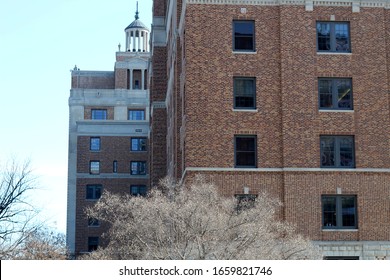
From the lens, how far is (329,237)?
41.9m

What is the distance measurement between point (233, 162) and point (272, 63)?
19.8 ft

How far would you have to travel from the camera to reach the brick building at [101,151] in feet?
286

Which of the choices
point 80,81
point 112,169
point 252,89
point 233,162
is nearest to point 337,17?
point 252,89

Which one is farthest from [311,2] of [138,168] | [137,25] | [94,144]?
[137,25]

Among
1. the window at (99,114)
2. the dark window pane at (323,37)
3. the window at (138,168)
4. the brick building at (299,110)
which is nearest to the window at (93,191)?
the window at (138,168)

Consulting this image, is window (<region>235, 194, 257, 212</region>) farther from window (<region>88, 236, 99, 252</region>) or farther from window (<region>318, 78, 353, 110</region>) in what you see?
window (<region>88, 236, 99, 252</region>)

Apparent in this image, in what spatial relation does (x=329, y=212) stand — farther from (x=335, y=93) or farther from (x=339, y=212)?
(x=335, y=93)

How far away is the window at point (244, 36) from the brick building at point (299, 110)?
0.06 m

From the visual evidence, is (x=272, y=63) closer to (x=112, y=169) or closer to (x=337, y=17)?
(x=337, y=17)

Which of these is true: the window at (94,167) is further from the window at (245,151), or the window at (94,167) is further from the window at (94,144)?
the window at (245,151)

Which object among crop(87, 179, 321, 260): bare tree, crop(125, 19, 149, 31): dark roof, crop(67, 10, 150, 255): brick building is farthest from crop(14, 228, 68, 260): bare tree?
crop(125, 19, 149, 31): dark roof

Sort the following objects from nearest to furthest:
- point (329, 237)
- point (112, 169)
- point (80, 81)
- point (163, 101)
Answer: point (329, 237) → point (163, 101) → point (112, 169) → point (80, 81)

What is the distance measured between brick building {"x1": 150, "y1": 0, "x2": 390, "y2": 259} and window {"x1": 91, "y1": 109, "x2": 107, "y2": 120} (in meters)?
52.3

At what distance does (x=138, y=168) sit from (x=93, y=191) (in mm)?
5673
